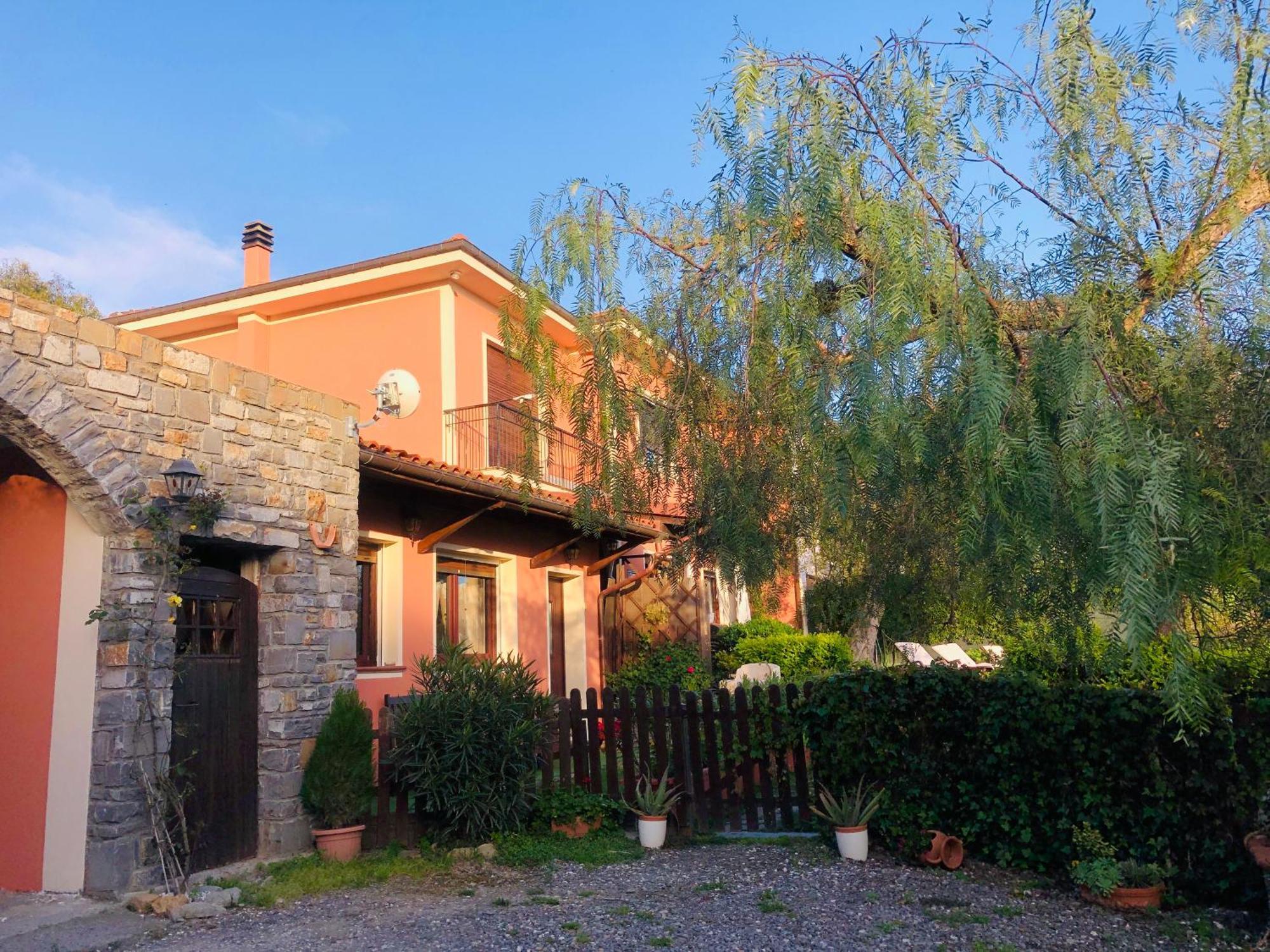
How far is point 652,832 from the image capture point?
708cm

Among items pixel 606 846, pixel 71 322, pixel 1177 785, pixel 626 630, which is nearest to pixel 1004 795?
pixel 1177 785

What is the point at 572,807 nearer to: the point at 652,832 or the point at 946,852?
the point at 652,832

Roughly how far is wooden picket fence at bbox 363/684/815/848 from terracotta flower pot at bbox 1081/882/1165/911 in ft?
7.19

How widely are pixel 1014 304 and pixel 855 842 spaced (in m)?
3.59

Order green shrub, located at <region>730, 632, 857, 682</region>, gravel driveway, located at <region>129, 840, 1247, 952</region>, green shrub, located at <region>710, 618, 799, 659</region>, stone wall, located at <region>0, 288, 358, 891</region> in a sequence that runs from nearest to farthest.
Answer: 1. gravel driveway, located at <region>129, 840, 1247, 952</region>
2. stone wall, located at <region>0, 288, 358, 891</region>
3. green shrub, located at <region>730, 632, 857, 682</region>
4. green shrub, located at <region>710, 618, 799, 659</region>

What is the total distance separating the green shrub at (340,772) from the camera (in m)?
6.90

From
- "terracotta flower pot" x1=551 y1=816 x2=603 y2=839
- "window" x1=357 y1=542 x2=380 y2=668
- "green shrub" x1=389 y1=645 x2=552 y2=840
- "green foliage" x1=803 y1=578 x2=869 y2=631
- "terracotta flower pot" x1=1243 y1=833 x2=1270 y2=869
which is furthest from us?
"green foliage" x1=803 y1=578 x2=869 y2=631

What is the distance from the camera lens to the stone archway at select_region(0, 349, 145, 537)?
5.46 meters

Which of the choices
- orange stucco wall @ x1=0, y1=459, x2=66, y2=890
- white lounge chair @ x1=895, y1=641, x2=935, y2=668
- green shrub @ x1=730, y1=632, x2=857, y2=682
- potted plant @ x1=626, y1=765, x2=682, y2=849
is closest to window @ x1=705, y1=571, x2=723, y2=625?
green shrub @ x1=730, y1=632, x2=857, y2=682

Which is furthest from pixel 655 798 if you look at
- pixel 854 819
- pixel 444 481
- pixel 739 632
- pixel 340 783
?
pixel 739 632

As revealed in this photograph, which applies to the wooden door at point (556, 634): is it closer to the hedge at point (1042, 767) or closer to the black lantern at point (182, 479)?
the hedge at point (1042, 767)

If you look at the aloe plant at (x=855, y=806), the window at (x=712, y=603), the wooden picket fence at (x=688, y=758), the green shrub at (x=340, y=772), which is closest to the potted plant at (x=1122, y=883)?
the aloe plant at (x=855, y=806)

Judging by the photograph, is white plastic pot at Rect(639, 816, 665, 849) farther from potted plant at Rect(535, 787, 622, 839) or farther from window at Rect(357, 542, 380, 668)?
window at Rect(357, 542, 380, 668)

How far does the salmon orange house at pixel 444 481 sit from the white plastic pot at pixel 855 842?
3237mm
